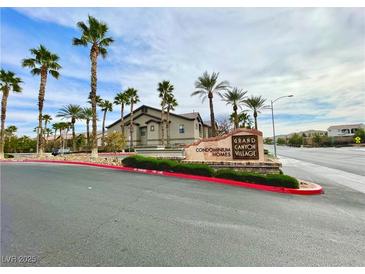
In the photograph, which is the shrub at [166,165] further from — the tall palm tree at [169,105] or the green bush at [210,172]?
the tall palm tree at [169,105]

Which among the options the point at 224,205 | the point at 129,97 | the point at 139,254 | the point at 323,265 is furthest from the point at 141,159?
the point at 129,97

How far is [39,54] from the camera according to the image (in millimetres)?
22203

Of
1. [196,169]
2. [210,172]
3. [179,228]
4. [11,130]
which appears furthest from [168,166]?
[11,130]

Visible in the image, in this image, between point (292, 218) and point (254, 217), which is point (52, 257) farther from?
point (292, 218)

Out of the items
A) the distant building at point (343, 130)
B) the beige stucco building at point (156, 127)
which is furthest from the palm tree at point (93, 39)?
the distant building at point (343, 130)

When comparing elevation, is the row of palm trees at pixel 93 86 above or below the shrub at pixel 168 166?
above

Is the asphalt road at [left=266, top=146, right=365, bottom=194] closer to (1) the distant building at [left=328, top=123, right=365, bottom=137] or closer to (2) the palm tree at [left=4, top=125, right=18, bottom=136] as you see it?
(2) the palm tree at [left=4, top=125, right=18, bottom=136]

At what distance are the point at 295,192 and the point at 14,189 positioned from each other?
1045cm

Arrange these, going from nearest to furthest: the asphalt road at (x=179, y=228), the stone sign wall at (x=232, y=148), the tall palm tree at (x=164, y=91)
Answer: the asphalt road at (x=179, y=228) < the stone sign wall at (x=232, y=148) < the tall palm tree at (x=164, y=91)

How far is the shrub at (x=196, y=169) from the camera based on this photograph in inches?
402

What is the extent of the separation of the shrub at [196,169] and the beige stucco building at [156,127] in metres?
26.3

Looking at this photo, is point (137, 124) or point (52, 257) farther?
point (137, 124)

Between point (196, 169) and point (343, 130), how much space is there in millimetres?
127869

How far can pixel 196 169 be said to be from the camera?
1056 centimetres
